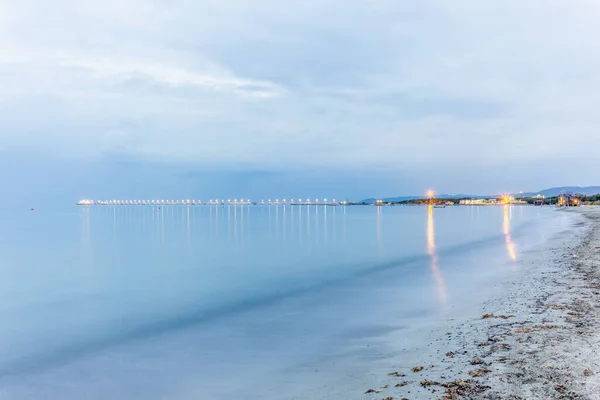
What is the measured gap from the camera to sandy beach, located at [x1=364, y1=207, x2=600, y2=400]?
21.3ft

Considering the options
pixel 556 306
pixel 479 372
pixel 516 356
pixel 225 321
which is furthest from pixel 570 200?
pixel 479 372

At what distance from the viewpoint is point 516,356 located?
786 centimetres

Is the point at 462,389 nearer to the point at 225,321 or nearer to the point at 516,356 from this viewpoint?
the point at 516,356

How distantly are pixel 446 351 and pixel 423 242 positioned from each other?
115 ft

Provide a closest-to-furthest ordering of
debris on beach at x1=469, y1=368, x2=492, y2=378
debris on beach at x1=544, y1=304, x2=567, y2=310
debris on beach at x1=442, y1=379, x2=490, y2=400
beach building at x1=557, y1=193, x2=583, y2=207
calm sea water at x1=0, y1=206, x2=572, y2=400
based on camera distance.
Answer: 1. debris on beach at x1=442, y1=379, x2=490, y2=400
2. debris on beach at x1=469, y1=368, x2=492, y2=378
3. calm sea water at x1=0, y1=206, x2=572, y2=400
4. debris on beach at x1=544, y1=304, x2=567, y2=310
5. beach building at x1=557, y1=193, x2=583, y2=207

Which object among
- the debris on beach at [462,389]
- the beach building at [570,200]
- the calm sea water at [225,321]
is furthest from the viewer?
the beach building at [570,200]

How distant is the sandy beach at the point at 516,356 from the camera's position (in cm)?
650

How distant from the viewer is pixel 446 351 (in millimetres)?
8938

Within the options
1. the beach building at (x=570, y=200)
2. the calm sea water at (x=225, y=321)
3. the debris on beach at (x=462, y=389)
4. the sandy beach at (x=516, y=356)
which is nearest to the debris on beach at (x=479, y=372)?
the sandy beach at (x=516, y=356)

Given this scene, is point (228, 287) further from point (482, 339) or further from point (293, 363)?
point (482, 339)

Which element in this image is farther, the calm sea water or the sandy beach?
the calm sea water

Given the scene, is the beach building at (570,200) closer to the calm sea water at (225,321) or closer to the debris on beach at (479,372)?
the calm sea water at (225,321)

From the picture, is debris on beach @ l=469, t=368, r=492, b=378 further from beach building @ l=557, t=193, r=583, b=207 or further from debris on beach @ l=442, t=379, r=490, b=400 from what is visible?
beach building @ l=557, t=193, r=583, b=207

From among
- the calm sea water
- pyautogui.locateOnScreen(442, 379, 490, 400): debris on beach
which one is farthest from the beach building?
pyautogui.locateOnScreen(442, 379, 490, 400): debris on beach
